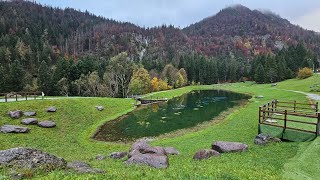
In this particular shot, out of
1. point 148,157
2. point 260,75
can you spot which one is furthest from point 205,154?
point 260,75

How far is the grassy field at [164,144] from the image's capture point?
1590 centimetres

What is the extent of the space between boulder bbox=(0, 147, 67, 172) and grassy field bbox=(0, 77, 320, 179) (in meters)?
1.09

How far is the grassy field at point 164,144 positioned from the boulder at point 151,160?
26.9 inches

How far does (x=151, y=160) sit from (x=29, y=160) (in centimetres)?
822

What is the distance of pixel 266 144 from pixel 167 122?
97.4 feet

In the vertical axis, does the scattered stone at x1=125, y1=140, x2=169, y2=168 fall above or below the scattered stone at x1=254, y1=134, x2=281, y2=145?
above

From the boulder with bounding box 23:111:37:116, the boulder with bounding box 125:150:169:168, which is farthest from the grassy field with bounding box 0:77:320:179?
the boulder with bounding box 23:111:37:116

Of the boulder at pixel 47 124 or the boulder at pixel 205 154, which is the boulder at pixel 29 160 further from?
the boulder at pixel 47 124

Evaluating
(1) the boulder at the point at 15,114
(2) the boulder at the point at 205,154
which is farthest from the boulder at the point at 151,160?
(1) the boulder at the point at 15,114

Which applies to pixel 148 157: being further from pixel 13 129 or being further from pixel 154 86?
pixel 154 86

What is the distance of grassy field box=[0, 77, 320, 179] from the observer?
52.2ft

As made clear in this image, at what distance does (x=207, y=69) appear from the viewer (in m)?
198

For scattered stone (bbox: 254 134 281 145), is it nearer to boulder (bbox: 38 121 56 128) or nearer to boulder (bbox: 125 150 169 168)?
boulder (bbox: 125 150 169 168)

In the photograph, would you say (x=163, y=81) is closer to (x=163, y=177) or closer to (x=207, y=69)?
(x=207, y=69)
